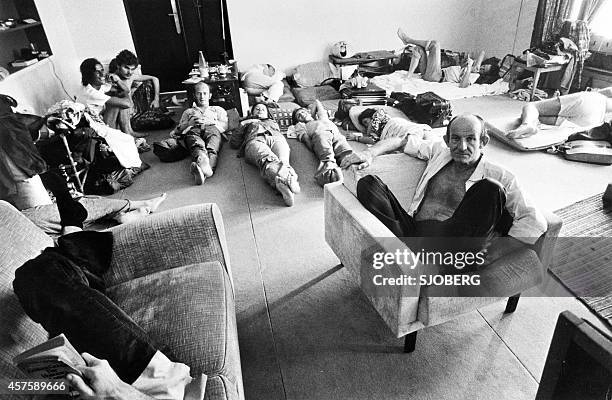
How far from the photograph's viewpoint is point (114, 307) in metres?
1.12

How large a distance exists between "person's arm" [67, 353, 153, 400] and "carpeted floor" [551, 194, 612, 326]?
1924 mm

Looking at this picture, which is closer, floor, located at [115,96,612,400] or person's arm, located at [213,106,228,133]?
floor, located at [115,96,612,400]

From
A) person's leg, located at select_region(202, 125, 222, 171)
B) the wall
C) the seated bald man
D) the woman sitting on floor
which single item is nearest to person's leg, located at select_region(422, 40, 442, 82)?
the wall

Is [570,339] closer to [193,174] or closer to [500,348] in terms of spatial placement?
[500,348]

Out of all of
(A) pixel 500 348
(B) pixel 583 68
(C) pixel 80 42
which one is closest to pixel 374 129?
(A) pixel 500 348

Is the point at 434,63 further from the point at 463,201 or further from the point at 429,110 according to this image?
the point at 463,201

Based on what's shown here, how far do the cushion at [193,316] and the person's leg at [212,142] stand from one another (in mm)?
1988

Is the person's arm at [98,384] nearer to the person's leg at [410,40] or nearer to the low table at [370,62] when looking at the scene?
the low table at [370,62]

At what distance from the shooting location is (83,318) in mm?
1070

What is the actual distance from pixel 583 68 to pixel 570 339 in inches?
208

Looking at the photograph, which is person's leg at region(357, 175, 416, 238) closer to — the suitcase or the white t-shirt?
the suitcase

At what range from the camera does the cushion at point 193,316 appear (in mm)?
1103

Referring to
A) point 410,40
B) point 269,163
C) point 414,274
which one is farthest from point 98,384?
point 410,40

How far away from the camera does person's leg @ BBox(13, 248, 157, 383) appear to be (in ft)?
3.39
